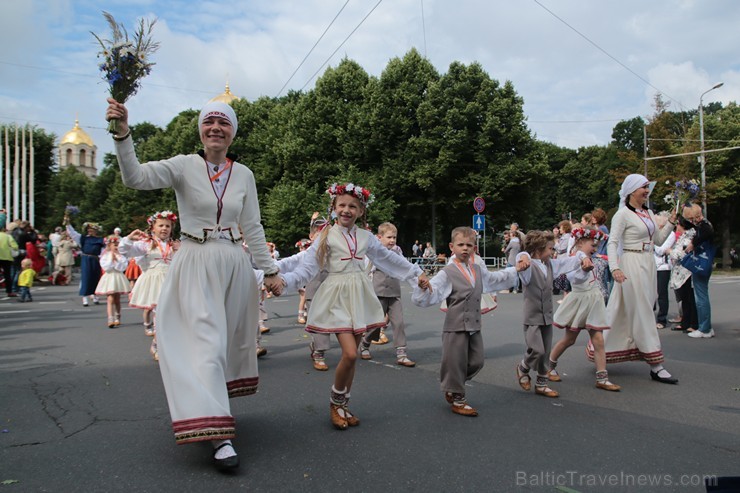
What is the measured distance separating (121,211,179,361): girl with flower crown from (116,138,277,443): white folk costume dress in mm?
4149

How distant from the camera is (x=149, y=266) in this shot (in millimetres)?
8703

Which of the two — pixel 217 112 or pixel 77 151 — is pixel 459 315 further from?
pixel 77 151

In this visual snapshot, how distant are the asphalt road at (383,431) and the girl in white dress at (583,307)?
0.47m

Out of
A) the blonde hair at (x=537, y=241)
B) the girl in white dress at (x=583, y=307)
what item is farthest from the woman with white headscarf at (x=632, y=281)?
the blonde hair at (x=537, y=241)

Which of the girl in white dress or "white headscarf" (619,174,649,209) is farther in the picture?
"white headscarf" (619,174,649,209)

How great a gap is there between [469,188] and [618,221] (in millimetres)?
27775

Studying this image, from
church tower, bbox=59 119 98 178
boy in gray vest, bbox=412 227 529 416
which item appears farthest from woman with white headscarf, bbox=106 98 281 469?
church tower, bbox=59 119 98 178

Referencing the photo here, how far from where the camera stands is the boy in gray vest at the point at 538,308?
231 inches

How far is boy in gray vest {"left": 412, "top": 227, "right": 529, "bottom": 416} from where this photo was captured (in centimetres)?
517

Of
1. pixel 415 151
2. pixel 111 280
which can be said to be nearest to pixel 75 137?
pixel 415 151

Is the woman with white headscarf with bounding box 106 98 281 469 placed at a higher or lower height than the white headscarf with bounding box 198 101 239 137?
lower

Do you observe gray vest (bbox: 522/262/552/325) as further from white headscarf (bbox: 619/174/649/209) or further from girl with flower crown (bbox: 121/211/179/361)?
girl with flower crown (bbox: 121/211/179/361)

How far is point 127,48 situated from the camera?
153 inches

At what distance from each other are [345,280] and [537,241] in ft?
7.81
